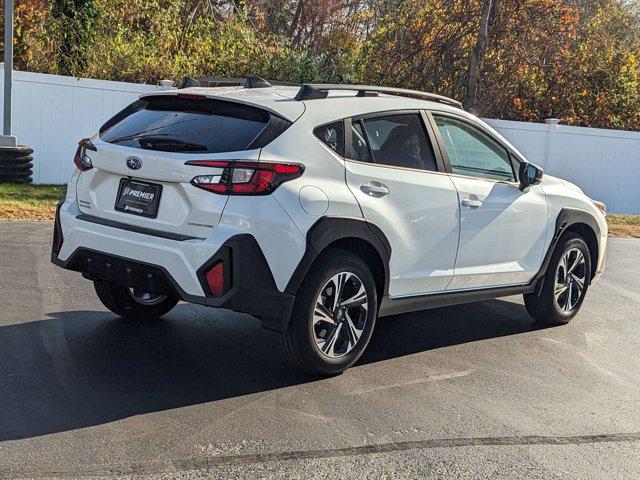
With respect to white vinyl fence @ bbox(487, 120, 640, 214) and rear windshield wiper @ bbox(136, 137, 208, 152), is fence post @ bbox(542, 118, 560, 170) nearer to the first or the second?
white vinyl fence @ bbox(487, 120, 640, 214)

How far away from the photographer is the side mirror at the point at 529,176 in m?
7.35

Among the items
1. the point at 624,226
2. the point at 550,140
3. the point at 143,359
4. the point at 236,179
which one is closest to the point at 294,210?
the point at 236,179

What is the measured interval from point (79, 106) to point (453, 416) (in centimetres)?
1284

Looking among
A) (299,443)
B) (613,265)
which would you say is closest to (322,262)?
(299,443)

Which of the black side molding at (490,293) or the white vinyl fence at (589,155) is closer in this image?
the black side molding at (490,293)

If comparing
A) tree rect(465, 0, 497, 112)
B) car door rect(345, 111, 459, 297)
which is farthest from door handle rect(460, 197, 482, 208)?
tree rect(465, 0, 497, 112)

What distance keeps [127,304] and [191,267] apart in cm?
178

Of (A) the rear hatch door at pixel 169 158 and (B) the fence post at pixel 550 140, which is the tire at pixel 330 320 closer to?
(A) the rear hatch door at pixel 169 158

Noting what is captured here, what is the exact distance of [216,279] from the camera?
17.6 feet

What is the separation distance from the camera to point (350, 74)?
21.3 meters

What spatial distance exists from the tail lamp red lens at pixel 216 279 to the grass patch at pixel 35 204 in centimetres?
715

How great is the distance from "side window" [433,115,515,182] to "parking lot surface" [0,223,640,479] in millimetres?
1323

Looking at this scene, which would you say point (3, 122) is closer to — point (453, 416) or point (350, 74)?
point (350, 74)

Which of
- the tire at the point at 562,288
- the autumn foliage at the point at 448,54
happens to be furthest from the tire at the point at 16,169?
the tire at the point at 562,288
